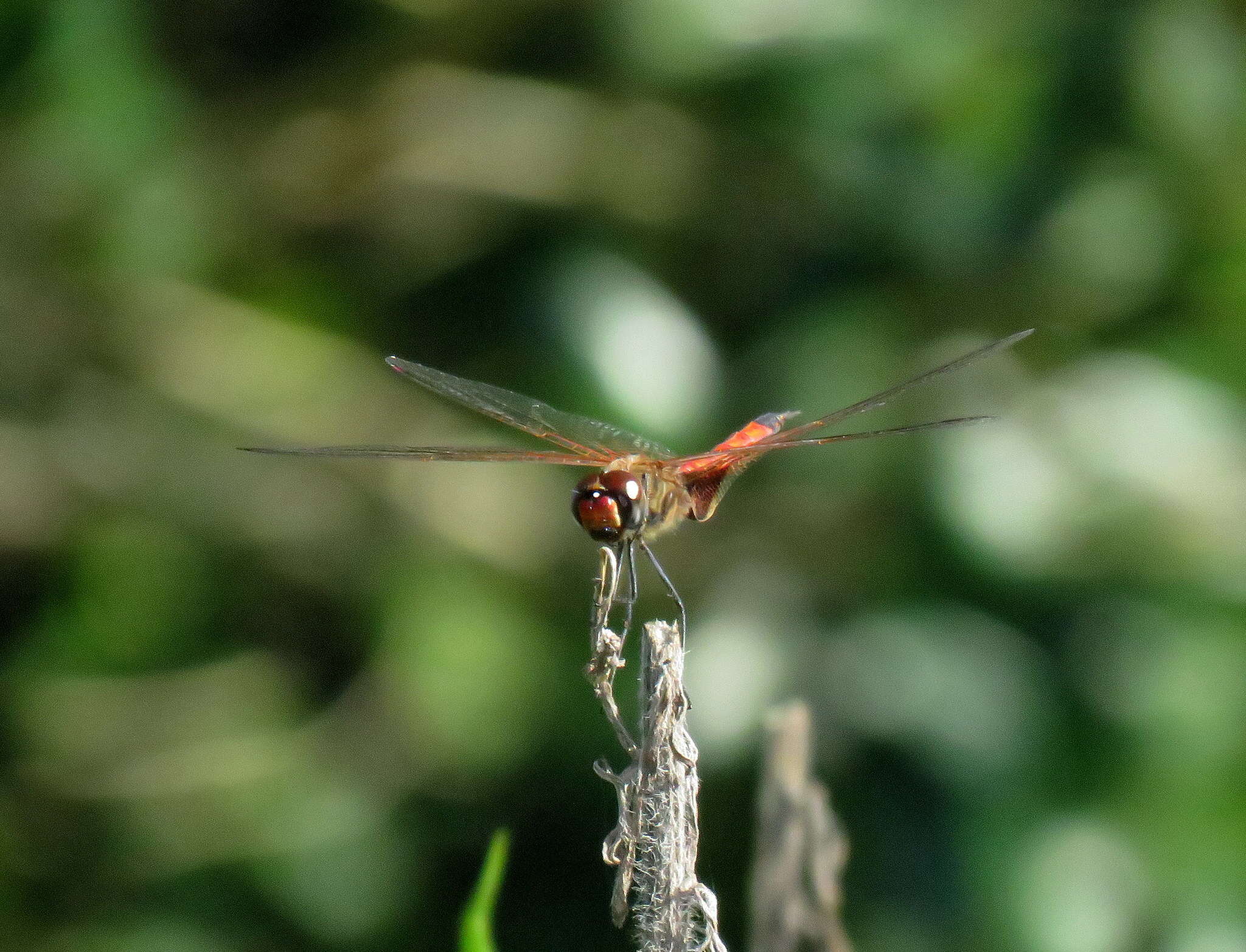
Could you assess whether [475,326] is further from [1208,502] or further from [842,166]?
[1208,502]

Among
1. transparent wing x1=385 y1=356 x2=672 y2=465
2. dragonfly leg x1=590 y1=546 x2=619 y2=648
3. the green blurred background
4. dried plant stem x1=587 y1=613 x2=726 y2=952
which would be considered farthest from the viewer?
the green blurred background

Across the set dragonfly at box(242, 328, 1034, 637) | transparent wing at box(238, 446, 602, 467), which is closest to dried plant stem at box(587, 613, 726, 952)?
dragonfly at box(242, 328, 1034, 637)

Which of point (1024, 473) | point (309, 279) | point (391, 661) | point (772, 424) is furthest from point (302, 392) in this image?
point (1024, 473)

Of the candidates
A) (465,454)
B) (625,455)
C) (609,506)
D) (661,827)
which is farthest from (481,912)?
(625,455)

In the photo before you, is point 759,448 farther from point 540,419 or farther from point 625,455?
point 540,419

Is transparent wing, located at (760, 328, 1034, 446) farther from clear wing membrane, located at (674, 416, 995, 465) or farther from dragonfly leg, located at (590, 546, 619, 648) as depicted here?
dragonfly leg, located at (590, 546, 619, 648)
